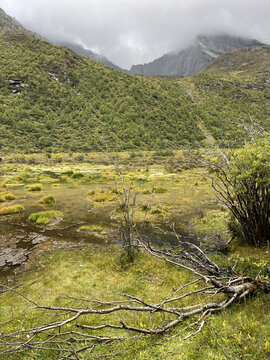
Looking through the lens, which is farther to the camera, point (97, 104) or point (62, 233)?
point (97, 104)

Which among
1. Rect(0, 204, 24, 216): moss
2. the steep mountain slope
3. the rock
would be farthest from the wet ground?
the steep mountain slope

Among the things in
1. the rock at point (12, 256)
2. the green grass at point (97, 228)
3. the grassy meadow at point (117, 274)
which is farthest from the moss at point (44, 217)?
the rock at point (12, 256)

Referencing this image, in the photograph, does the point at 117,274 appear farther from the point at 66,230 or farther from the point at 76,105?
the point at 76,105

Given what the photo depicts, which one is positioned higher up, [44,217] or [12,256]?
[44,217]

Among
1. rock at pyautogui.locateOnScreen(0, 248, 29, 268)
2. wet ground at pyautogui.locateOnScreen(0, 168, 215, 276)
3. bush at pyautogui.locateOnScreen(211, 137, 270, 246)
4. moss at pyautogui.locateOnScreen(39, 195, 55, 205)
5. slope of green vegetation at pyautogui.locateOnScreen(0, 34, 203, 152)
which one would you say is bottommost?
rock at pyautogui.locateOnScreen(0, 248, 29, 268)

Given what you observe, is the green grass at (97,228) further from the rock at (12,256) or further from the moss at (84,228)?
the rock at (12,256)

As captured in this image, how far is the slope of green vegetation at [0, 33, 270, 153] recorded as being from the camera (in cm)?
10331

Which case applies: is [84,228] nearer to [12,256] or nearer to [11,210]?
[12,256]

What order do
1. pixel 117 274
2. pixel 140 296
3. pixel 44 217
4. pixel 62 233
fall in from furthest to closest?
pixel 44 217 → pixel 62 233 → pixel 117 274 → pixel 140 296

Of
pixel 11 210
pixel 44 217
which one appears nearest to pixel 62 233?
pixel 44 217

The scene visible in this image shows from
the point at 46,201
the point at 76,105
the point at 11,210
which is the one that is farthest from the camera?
the point at 76,105

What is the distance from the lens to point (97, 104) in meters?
141

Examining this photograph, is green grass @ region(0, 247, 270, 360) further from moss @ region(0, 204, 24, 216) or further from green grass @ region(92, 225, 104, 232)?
moss @ region(0, 204, 24, 216)

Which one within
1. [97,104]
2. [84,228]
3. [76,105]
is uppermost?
[97,104]
